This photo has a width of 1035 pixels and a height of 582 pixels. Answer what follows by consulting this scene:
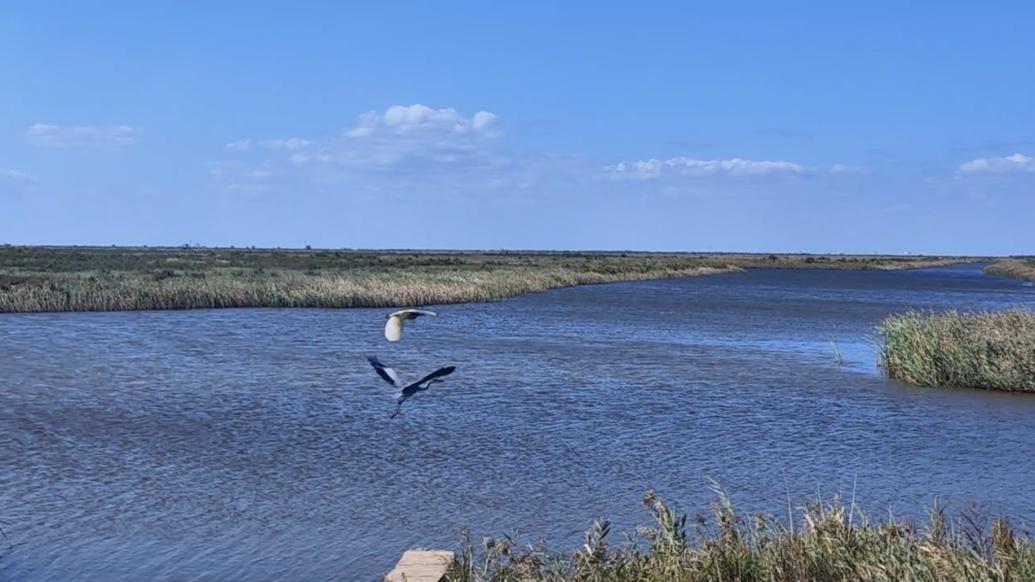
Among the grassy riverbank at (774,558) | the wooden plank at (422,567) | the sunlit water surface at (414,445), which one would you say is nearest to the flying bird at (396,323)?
the grassy riverbank at (774,558)

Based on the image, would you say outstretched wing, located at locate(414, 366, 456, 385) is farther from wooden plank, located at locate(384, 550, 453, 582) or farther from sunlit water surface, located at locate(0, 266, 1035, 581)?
sunlit water surface, located at locate(0, 266, 1035, 581)

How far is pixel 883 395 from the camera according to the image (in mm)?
22719

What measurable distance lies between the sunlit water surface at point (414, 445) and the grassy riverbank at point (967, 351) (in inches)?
18.9

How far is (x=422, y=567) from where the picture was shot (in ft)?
28.6

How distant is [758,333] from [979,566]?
31646 millimetres

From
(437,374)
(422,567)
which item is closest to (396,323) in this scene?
(437,374)

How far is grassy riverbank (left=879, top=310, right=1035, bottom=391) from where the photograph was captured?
22.3 meters

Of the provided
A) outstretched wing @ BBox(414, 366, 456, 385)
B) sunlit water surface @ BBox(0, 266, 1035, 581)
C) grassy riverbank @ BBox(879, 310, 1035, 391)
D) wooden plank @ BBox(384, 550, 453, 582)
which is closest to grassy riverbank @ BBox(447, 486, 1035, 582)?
wooden plank @ BBox(384, 550, 453, 582)

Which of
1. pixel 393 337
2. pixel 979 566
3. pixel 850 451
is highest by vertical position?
pixel 393 337

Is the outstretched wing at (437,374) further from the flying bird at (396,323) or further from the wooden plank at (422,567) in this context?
the wooden plank at (422,567)

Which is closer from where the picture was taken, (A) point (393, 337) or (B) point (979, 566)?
(A) point (393, 337)

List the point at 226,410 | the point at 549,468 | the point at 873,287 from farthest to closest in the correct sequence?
the point at 873,287 < the point at 226,410 < the point at 549,468

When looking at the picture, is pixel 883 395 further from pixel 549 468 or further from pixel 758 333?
pixel 758 333

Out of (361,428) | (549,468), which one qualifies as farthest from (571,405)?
(549,468)
